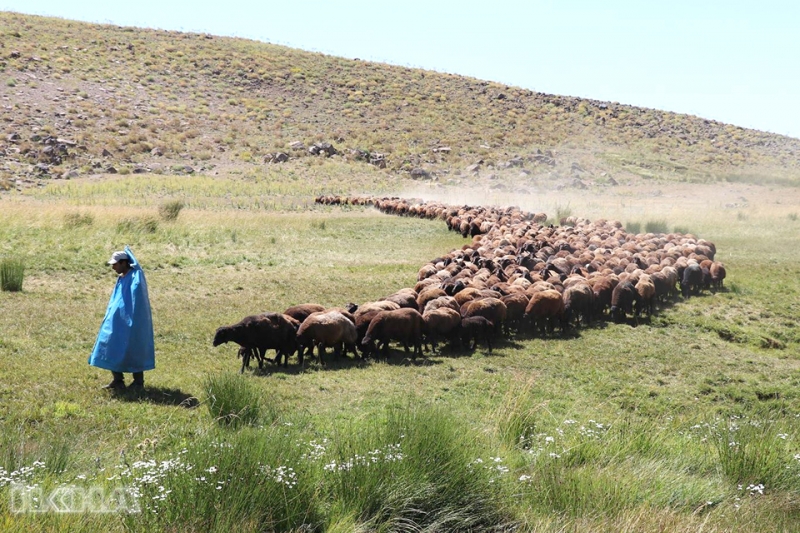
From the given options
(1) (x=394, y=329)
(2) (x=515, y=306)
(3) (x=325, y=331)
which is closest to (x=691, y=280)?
(2) (x=515, y=306)

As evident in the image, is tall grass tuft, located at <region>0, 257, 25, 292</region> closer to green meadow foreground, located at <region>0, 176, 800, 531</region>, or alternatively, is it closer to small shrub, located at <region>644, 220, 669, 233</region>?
green meadow foreground, located at <region>0, 176, 800, 531</region>

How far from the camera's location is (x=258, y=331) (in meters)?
10.7

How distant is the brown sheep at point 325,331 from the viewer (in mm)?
10953

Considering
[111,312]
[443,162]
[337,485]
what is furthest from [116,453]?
[443,162]

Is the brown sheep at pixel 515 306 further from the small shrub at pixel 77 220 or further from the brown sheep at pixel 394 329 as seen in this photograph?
the small shrub at pixel 77 220

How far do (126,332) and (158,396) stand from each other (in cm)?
84

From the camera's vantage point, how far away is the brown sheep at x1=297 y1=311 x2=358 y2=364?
11.0 meters

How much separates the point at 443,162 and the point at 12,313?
47.0 metres

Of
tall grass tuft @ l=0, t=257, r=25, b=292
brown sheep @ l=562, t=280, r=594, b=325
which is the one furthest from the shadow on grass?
brown sheep @ l=562, t=280, r=594, b=325

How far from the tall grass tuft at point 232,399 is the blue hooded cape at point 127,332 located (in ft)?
4.30

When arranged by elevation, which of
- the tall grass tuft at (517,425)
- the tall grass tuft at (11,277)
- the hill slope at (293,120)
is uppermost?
the hill slope at (293,120)

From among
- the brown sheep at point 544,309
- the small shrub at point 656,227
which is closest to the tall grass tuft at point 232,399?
the brown sheep at point 544,309

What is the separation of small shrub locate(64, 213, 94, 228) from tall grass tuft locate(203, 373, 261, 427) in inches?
624

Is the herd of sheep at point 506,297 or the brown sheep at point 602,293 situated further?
the brown sheep at point 602,293
